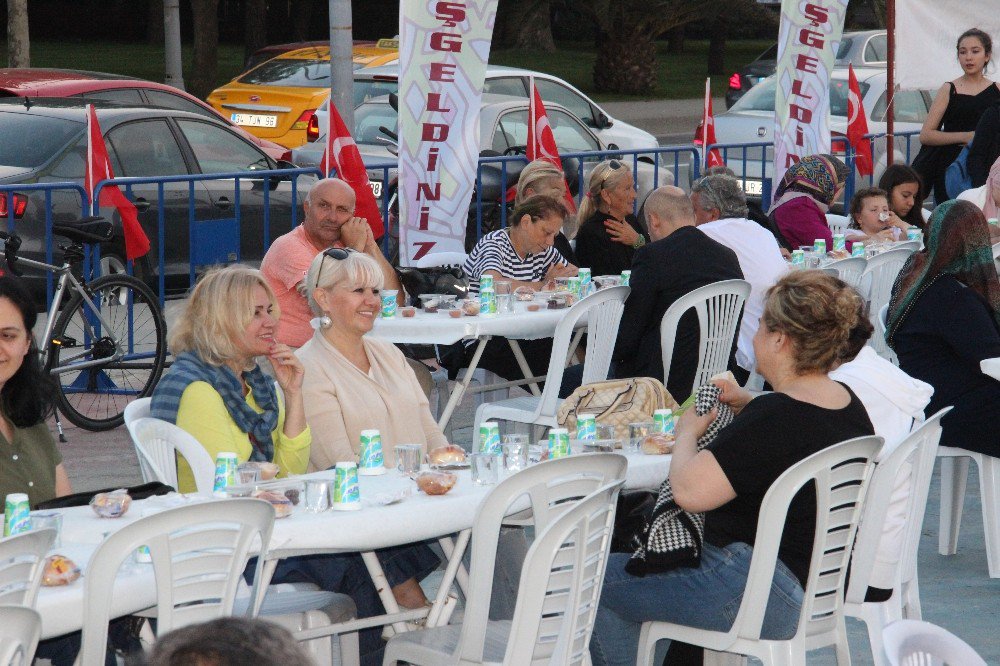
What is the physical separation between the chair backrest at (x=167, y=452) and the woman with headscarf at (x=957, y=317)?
2872mm

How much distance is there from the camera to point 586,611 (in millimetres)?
3490

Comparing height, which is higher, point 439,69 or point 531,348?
point 439,69

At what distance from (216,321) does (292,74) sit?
11.6m

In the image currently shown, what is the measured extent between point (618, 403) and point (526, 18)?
27.6 m

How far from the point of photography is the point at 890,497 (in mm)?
4027

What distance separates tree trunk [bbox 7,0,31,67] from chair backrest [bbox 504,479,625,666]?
1865 centimetres

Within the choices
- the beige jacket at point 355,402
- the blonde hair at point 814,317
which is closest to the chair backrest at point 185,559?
the beige jacket at point 355,402

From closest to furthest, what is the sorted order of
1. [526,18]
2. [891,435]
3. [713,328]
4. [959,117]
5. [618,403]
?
[891,435]
[618,403]
[713,328]
[959,117]
[526,18]

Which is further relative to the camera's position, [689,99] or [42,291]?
[689,99]

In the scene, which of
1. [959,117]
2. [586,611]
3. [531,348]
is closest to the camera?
[586,611]

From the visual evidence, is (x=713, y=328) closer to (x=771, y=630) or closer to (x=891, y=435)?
(x=891, y=435)

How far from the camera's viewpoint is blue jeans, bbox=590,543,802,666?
382 cm

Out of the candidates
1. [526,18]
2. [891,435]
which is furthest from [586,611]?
[526,18]

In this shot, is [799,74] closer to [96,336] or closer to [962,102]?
[962,102]
